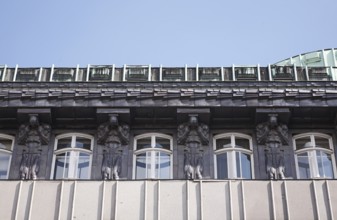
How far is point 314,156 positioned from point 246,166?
252 centimetres

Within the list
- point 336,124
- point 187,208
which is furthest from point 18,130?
point 336,124

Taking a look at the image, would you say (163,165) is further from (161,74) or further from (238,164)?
(161,74)

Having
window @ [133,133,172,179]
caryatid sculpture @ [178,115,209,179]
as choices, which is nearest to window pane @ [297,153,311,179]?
caryatid sculpture @ [178,115,209,179]

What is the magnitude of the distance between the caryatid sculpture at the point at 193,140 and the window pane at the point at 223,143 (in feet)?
1.69

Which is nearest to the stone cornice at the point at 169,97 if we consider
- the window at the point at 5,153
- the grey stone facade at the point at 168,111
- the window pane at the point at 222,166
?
the grey stone facade at the point at 168,111

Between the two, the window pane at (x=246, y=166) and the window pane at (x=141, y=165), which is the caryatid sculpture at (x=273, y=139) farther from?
the window pane at (x=141, y=165)

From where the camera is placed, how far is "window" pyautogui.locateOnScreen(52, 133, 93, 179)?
2641cm

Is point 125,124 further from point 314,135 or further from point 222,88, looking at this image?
point 314,135

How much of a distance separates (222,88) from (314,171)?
14.9 ft

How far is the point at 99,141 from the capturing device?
26891mm

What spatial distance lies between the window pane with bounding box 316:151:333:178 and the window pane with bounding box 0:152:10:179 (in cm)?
1128

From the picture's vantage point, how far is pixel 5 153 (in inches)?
1056

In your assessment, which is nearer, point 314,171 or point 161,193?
point 161,193

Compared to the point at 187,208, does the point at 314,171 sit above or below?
above
